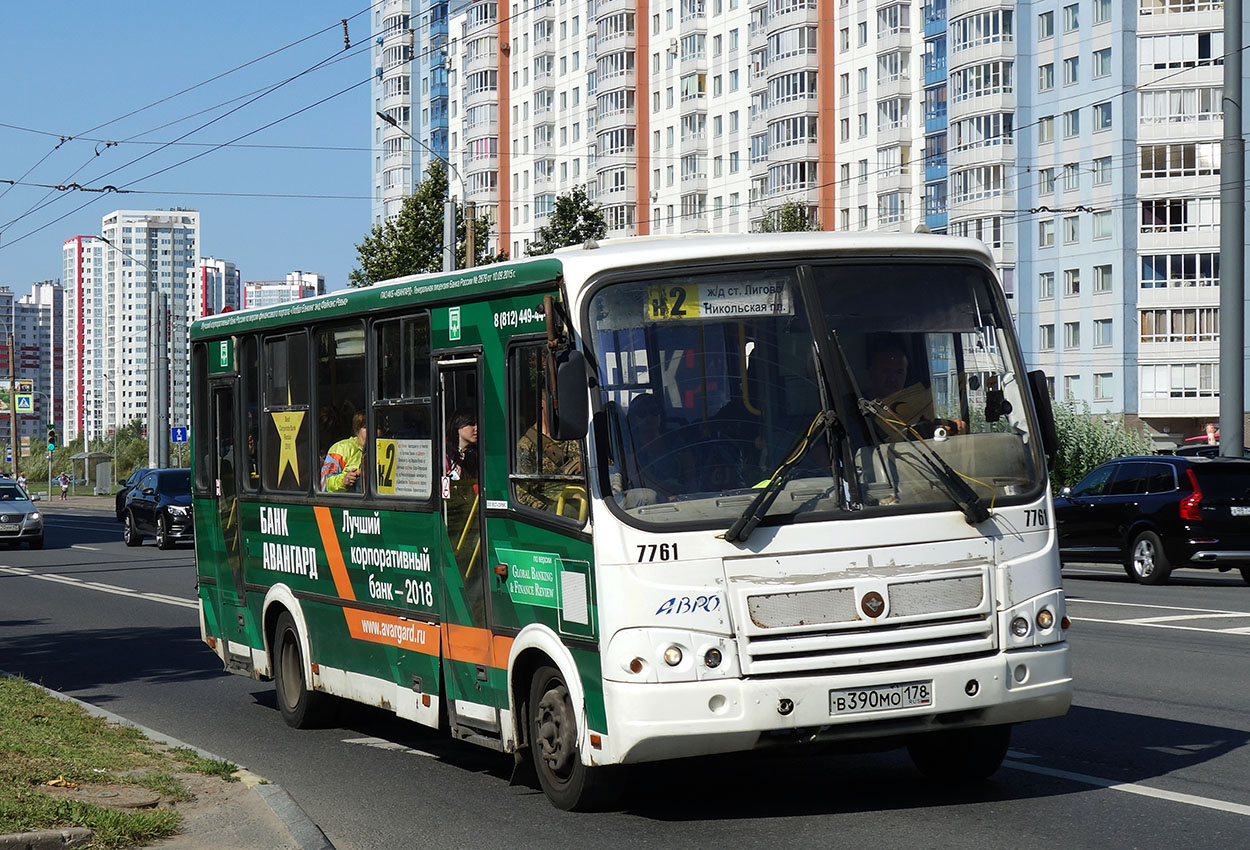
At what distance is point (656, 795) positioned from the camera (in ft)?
28.5

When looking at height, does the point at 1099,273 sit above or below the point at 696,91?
below

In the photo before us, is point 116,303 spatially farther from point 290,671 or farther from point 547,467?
point 547,467

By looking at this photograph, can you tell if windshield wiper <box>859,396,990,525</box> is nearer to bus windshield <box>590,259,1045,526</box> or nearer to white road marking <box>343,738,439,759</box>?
bus windshield <box>590,259,1045,526</box>

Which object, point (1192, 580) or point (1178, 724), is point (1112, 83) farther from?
point (1178, 724)

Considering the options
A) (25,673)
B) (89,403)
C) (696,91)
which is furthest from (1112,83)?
(89,403)

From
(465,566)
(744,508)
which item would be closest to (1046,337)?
(465,566)

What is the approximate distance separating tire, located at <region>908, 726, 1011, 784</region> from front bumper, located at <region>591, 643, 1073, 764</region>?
80 centimetres

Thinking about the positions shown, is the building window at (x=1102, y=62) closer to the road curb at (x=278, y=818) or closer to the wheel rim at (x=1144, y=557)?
the wheel rim at (x=1144, y=557)

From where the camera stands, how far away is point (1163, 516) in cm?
2423

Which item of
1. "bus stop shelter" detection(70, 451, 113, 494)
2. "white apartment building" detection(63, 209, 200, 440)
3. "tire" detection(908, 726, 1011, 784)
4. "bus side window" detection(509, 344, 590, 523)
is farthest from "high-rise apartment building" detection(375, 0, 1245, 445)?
"white apartment building" detection(63, 209, 200, 440)

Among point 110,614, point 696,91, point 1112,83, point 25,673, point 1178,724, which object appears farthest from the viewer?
point 696,91

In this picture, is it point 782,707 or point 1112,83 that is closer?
point 782,707

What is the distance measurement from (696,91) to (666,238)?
91570 mm

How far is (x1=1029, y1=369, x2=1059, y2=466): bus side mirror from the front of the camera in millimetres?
8289
